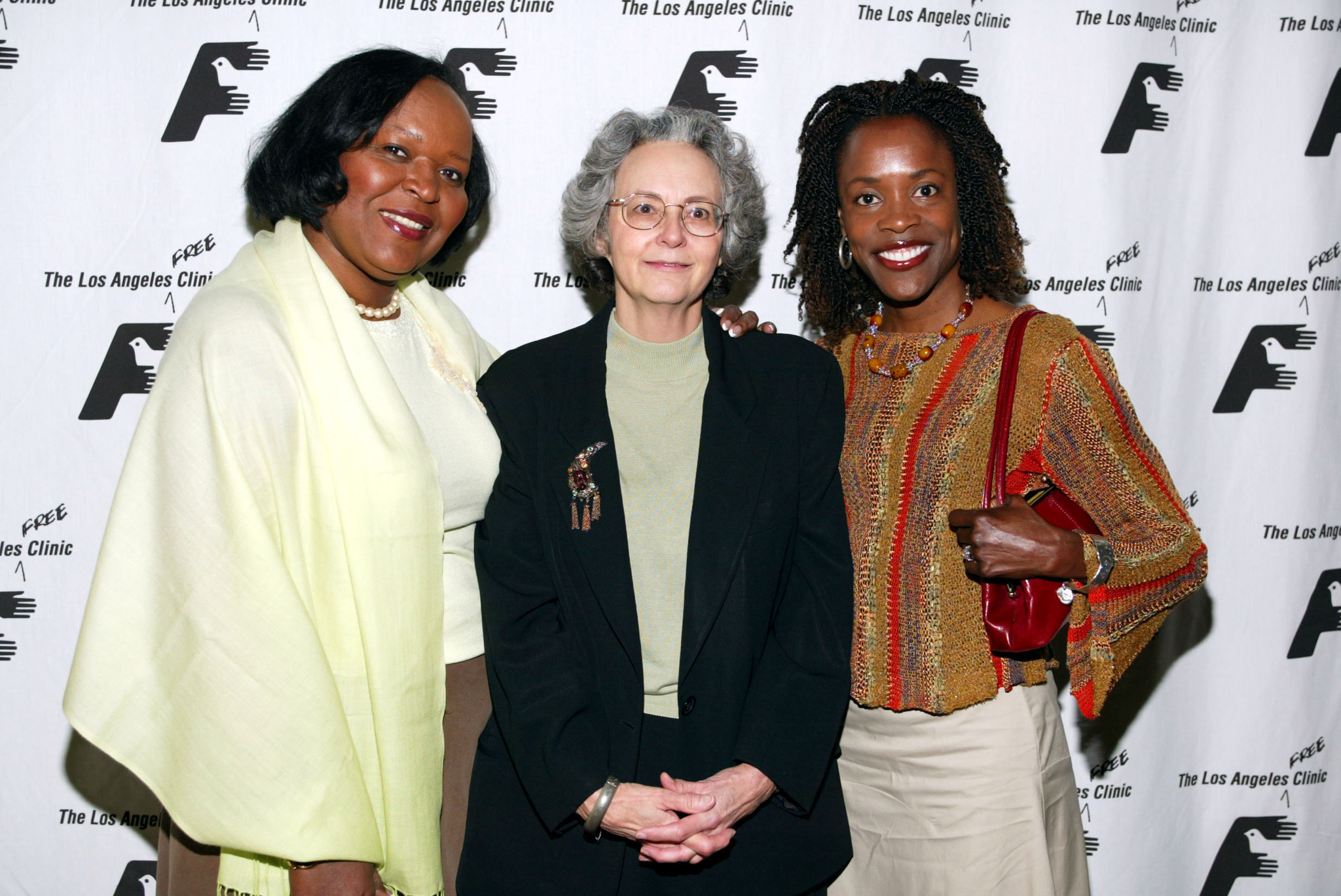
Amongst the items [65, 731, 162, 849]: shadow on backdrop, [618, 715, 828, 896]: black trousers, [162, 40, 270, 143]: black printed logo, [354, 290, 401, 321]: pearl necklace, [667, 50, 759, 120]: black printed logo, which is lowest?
[65, 731, 162, 849]: shadow on backdrop

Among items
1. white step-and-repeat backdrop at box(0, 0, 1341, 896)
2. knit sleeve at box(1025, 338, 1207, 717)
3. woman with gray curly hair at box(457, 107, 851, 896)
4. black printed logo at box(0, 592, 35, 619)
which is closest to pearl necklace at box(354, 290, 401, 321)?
woman with gray curly hair at box(457, 107, 851, 896)

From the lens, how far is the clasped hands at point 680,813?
1.69 m

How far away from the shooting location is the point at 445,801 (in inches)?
80.6

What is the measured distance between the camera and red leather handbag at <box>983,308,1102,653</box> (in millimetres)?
1805

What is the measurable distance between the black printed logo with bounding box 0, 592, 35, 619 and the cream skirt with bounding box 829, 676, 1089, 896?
233 centimetres

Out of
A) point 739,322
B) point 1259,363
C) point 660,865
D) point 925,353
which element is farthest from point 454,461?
point 1259,363

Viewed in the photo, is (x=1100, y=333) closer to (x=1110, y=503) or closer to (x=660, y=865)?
(x=1110, y=503)

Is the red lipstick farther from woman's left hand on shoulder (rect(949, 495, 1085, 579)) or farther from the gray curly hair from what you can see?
woman's left hand on shoulder (rect(949, 495, 1085, 579))

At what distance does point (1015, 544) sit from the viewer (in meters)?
1.76

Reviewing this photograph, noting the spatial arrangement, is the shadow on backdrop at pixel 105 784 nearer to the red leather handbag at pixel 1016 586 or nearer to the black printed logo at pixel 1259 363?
the red leather handbag at pixel 1016 586

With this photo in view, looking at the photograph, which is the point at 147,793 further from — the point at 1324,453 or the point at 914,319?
the point at 1324,453

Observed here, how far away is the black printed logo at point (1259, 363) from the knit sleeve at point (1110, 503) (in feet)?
4.39

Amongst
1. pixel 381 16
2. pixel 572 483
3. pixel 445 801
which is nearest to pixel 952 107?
pixel 572 483

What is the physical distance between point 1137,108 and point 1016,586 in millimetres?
1808
